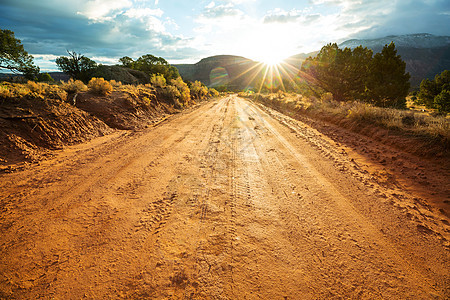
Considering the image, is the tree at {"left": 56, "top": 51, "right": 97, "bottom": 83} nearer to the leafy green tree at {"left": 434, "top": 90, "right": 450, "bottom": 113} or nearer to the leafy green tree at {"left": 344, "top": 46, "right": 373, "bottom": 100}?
the leafy green tree at {"left": 344, "top": 46, "right": 373, "bottom": 100}

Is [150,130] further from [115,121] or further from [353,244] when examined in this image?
[353,244]

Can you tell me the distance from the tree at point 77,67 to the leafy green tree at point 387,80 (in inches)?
1243

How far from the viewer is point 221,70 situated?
13138 centimetres

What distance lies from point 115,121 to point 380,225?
9.61 meters

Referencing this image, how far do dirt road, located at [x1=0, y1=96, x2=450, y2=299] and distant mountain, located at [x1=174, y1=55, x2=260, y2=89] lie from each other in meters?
120

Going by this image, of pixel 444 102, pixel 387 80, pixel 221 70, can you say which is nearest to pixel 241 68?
pixel 221 70

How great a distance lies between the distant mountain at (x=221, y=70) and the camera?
12188 cm

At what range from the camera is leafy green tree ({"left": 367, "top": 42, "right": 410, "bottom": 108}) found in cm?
1636

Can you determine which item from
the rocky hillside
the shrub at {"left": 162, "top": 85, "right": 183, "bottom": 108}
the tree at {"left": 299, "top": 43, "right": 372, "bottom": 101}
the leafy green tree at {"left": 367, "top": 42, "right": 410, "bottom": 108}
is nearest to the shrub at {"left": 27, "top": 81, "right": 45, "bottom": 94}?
the shrub at {"left": 162, "top": 85, "right": 183, "bottom": 108}

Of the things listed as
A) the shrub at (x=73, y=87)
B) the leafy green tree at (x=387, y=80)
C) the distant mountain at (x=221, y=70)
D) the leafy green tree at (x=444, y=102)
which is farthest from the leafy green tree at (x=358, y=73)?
the distant mountain at (x=221, y=70)

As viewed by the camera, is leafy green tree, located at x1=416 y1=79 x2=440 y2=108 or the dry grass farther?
leafy green tree, located at x1=416 y1=79 x2=440 y2=108

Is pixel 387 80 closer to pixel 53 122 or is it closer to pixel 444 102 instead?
pixel 444 102

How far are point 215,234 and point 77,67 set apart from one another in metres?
28.8

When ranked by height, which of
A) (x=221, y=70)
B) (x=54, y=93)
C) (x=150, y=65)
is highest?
(x=221, y=70)
